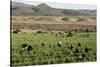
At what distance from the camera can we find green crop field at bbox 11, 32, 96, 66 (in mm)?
2312

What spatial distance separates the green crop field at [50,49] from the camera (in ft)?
7.59

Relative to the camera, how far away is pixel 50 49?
2443mm

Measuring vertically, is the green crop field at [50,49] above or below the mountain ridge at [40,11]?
below

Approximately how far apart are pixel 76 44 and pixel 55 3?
523 mm

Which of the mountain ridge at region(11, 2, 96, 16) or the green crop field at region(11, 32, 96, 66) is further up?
the mountain ridge at region(11, 2, 96, 16)

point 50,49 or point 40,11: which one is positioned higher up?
point 40,11
